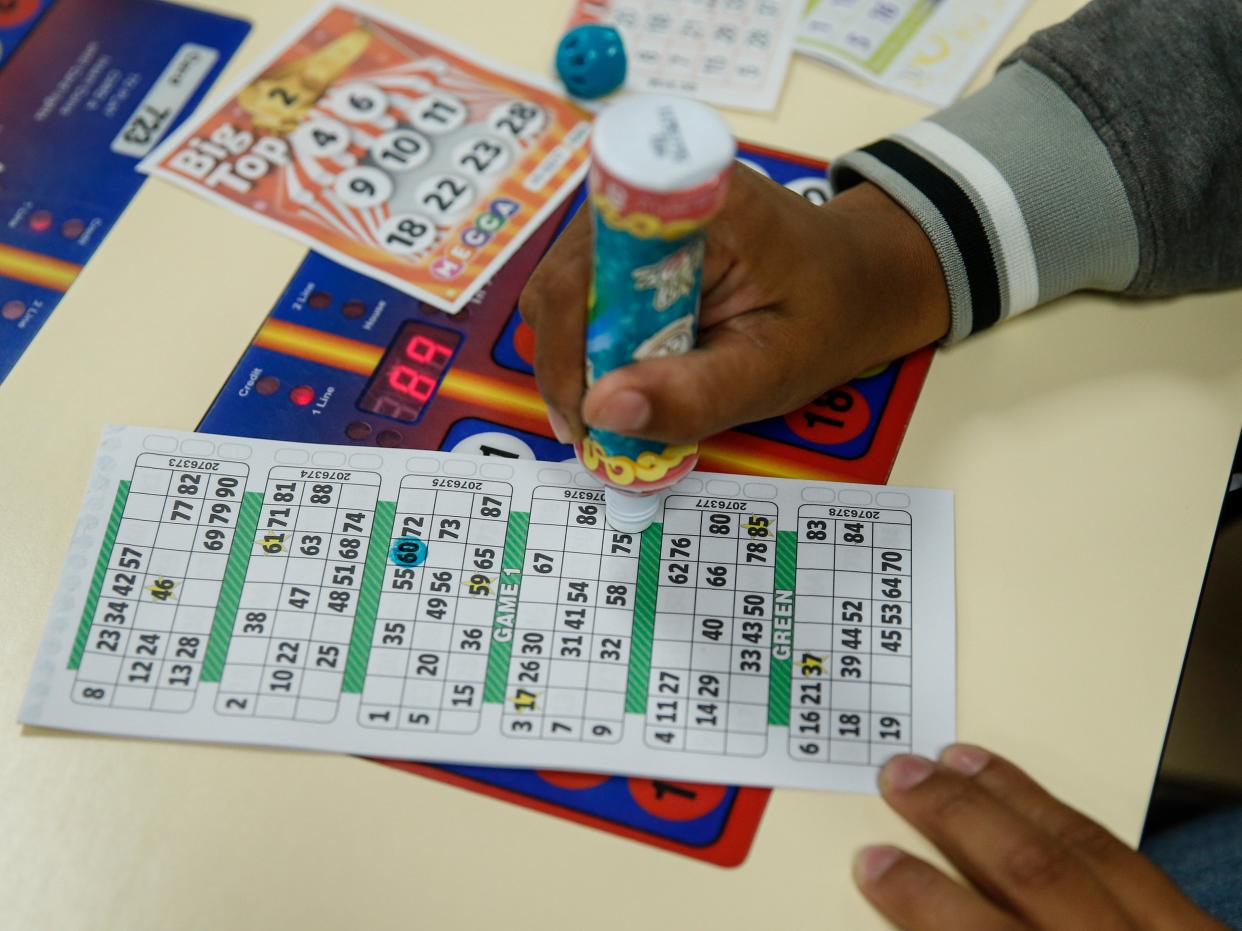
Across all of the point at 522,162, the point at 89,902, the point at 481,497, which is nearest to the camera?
the point at 89,902

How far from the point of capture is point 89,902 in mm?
583

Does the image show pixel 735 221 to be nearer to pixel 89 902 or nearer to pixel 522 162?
pixel 522 162

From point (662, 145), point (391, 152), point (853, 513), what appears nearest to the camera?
point (662, 145)

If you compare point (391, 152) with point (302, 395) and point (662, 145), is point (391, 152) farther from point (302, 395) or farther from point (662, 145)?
point (662, 145)

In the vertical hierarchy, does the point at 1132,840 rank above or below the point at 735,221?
below

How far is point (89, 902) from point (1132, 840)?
0.57 meters

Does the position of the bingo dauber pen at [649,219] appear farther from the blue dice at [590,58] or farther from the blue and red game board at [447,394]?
the blue dice at [590,58]

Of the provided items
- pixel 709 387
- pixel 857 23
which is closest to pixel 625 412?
pixel 709 387

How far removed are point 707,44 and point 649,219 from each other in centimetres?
51

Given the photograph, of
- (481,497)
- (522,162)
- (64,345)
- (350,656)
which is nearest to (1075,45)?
(522,162)

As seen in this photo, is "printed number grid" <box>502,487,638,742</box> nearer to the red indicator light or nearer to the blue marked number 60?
the blue marked number 60

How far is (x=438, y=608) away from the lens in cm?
65

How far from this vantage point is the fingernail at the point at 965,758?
0.60 m

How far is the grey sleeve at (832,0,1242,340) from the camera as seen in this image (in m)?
0.72
